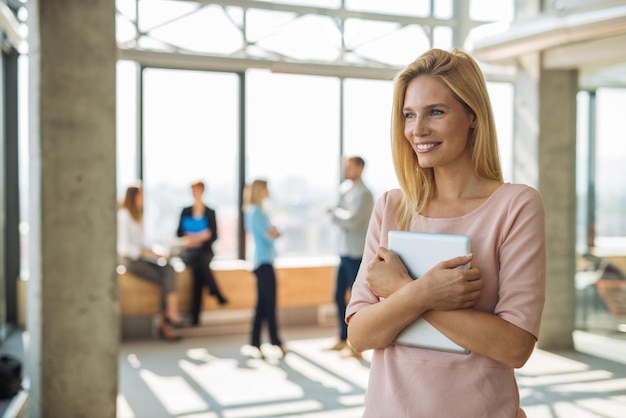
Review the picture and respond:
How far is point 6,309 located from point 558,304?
6401mm

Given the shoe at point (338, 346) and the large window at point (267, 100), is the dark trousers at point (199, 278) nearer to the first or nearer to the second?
the large window at point (267, 100)

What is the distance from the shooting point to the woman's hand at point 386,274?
1429 mm

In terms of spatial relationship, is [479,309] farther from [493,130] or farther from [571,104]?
[571,104]

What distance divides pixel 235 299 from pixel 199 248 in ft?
2.73

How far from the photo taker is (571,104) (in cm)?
734

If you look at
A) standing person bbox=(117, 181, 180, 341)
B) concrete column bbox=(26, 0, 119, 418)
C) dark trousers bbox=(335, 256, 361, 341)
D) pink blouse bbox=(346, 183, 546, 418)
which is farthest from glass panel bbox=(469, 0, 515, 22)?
pink blouse bbox=(346, 183, 546, 418)

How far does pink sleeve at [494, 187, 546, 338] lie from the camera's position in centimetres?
137

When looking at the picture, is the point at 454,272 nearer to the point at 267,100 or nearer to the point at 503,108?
the point at 267,100

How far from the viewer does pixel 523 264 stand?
137 cm

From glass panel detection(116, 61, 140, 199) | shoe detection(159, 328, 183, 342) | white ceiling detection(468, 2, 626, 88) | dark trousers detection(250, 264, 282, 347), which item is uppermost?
white ceiling detection(468, 2, 626, 88)

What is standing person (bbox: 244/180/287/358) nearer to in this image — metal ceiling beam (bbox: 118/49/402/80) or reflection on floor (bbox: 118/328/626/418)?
reflection on floor (bbox: 118/328/626/418)

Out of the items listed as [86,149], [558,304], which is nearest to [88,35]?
[86,149]

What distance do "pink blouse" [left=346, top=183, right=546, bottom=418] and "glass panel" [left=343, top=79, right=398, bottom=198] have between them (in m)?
8.23

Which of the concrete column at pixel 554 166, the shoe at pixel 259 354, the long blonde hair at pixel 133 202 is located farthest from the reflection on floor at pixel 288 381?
the long blonde hair at pixel 133 202
